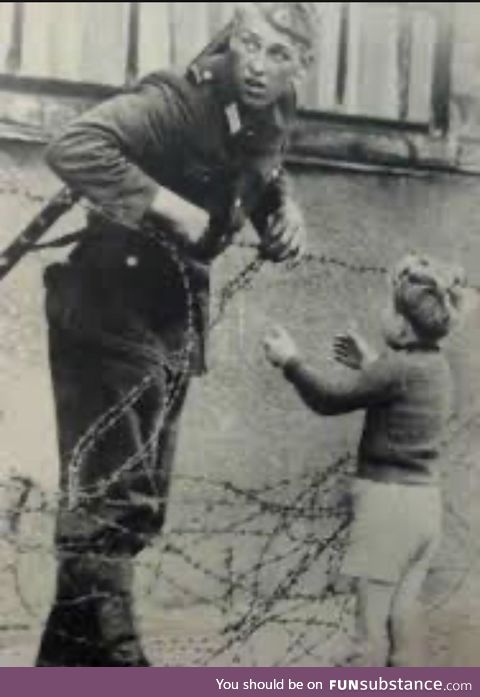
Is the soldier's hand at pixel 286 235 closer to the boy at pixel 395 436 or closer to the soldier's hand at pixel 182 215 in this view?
the soldier's hand at pixel 182 215

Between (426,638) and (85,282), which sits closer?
(85,282)

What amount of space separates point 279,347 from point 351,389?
237 mm

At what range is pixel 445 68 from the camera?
12.8 feet

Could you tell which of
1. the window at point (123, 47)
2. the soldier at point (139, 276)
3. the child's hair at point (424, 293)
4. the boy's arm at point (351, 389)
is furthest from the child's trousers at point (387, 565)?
the window at point (123, 47)

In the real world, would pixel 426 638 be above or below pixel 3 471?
below

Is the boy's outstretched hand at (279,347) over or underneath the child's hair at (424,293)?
underneath

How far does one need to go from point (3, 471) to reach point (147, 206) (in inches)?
31.3

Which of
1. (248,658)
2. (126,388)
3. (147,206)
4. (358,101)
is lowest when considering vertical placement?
(248,658)

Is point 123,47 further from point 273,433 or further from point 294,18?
point 273,433

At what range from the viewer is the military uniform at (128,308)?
3.68 metres

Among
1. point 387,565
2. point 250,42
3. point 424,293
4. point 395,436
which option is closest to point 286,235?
point 424,293

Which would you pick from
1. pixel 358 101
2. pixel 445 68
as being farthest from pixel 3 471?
pixel 445 68

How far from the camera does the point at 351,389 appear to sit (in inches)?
153

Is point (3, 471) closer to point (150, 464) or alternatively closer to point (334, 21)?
point (150, 464)
